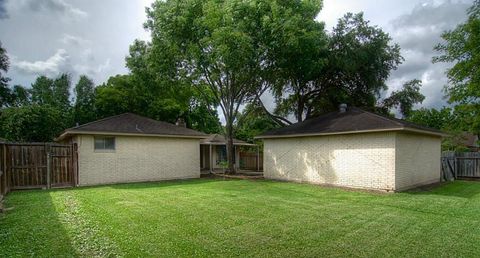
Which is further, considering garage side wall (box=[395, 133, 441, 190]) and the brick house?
the brick house

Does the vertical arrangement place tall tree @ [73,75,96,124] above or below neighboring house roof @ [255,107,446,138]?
above

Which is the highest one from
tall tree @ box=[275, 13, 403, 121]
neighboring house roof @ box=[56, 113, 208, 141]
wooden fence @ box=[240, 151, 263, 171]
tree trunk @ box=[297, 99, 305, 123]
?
tall tree @ box=[275, 13, 403, 121]

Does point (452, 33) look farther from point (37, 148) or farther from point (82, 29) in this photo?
point (37, 148)

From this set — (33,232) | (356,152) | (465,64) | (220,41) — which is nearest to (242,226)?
(33,232)

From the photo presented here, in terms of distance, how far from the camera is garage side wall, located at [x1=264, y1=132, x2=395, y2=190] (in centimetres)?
1214

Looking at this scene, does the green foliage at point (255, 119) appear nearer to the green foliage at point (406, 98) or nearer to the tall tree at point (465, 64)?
the green foliage at point (406, 98)

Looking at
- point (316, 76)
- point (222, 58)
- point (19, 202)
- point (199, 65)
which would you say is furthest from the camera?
point (316, 76)

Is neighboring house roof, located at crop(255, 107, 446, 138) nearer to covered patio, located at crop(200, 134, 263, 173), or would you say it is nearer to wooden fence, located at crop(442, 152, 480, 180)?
wooden fence, located at crop(442, 152, 480, 180)

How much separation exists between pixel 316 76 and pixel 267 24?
7418mm


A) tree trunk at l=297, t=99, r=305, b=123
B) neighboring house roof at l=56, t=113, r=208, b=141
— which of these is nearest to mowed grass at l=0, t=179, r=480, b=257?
neighboring house roof at l=56, t=113, r=208, b=141

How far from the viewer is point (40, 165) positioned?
13.0 m

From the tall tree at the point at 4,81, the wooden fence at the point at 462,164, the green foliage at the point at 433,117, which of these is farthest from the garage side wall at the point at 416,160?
the green foliage at the point at 433,117

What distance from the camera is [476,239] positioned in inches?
224

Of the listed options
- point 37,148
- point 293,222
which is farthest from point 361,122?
point 37,148
